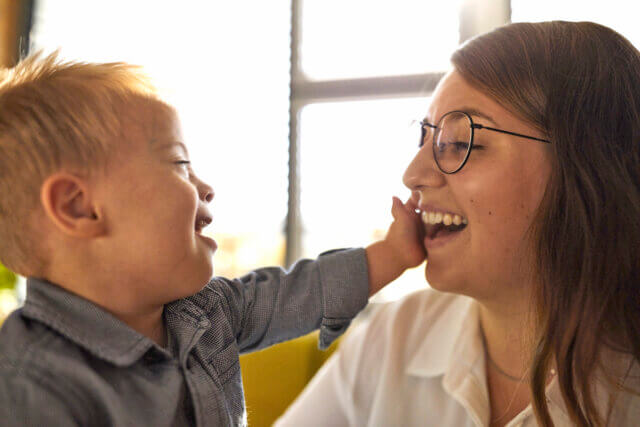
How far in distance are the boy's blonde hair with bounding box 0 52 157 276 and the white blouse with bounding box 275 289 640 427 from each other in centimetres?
89

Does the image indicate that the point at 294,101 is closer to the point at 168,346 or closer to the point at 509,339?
the point at 509,339

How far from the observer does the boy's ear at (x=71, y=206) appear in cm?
84

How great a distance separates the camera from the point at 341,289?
1.13 metres

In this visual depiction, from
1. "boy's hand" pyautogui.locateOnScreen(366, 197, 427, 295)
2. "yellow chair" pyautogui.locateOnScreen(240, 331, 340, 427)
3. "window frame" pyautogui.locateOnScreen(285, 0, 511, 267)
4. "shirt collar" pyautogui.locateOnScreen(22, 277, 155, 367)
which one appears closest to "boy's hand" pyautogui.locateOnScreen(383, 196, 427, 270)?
"boy's hand" pyautogui.locateOnScreen(366, 197, 427, 295)

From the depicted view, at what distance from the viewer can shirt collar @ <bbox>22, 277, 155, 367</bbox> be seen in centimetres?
81

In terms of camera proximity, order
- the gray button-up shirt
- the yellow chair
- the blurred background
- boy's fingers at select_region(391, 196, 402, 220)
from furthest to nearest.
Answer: the blurred background < the yellow chair < boy's fingers at select_region(391, 196, 402, 220) < the gray button-up shirt

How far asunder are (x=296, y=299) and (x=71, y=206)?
1.57 ft

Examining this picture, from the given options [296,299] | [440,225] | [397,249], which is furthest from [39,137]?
[440,225]

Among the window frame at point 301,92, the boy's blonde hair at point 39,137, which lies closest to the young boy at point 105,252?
the boy's blonde hair at point 39,137

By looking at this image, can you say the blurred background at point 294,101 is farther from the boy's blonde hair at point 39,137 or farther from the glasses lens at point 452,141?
the boy's blonde hair at point 39,137

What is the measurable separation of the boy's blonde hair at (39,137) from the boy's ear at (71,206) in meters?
0.02

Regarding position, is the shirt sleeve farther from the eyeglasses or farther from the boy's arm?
the eyeglasses

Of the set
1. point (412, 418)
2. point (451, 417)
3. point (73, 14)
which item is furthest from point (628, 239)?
point (73, 14)

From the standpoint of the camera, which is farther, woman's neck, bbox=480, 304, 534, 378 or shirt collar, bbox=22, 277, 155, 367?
woman's neck, bbox=480, 304, 534, 378
